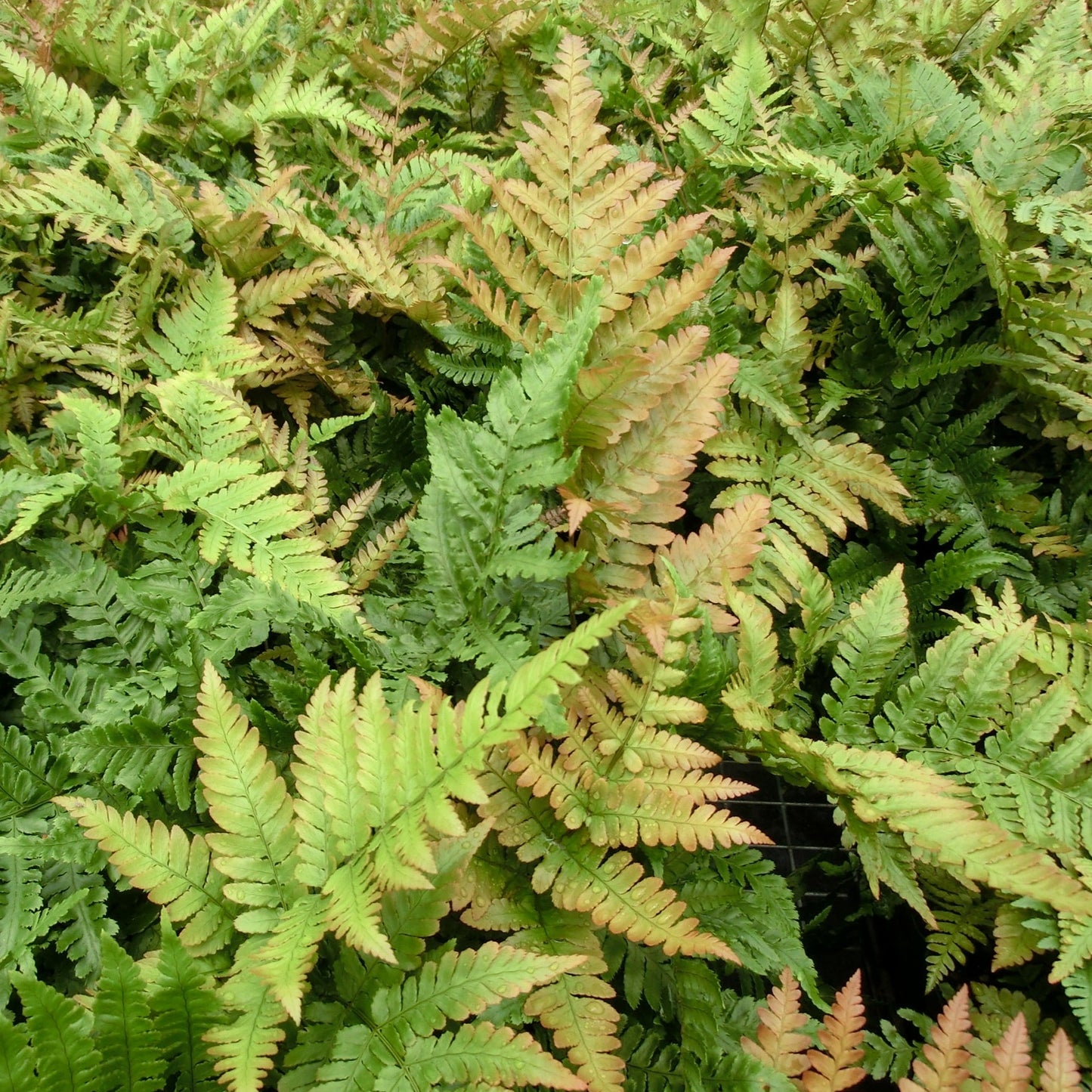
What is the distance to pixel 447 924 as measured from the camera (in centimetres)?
150

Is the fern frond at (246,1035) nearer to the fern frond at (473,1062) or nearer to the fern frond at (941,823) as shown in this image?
the fern frond at (473,1062)

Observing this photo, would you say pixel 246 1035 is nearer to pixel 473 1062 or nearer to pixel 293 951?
pixel 293 951

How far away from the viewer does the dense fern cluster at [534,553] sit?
1.25m

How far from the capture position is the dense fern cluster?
1.25 metres

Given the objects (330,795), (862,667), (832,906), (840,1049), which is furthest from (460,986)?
(832,906)

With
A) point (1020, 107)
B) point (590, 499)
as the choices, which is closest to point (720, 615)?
point (590, 499)

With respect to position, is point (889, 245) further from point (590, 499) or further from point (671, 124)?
point (590, 499)

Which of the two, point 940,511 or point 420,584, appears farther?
point 940,511

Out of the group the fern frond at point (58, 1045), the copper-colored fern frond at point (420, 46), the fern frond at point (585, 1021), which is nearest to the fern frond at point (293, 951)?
the fern frond at point (58, 1045)

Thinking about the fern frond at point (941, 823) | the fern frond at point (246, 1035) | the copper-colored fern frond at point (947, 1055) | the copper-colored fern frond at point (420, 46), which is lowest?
the fern frond at point (246, 1035)

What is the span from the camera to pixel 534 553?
1.49m

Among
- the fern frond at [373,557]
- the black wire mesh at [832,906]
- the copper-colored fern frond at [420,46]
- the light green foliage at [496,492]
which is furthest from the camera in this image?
the copper-colored fern frond at [420,46]

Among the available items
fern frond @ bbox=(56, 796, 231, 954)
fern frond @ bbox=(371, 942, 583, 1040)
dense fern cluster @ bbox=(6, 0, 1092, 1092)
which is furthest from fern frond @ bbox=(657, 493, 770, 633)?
fern frond @ bbox=(56, 796, 231, 954)

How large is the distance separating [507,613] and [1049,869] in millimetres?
1003
